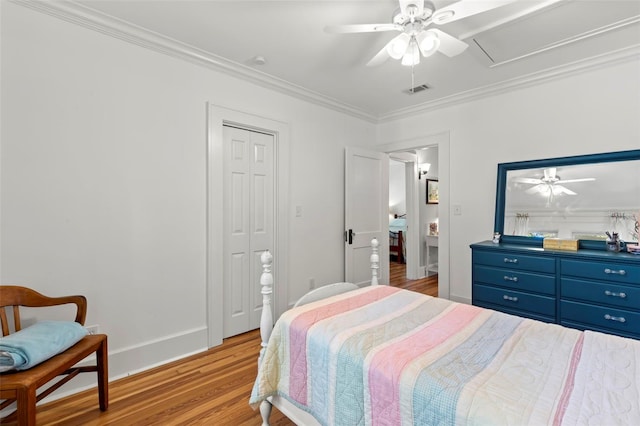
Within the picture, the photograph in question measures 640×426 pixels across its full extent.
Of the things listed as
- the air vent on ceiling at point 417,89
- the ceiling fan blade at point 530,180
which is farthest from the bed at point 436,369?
the air vent on ceiling at point 417,89

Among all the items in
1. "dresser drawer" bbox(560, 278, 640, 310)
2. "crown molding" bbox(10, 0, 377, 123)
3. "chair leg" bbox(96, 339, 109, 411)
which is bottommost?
"chair leg" bbox(96, 339, 109, 411)

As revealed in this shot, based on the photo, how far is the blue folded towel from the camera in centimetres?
140

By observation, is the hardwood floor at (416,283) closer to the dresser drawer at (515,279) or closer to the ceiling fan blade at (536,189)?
the dresser drawer at (515,279)

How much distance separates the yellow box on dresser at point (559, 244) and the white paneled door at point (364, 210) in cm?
193

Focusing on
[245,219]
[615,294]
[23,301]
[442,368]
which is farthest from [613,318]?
[23,301]

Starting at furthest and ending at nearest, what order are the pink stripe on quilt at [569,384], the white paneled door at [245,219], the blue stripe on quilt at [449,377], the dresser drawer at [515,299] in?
the white paneled door at [245,219] < the dresser drawer at [515,299] < the blue stripe on quilt at [449,377] < the pink stripe on quilt at [569,384]

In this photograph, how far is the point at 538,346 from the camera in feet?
4.13

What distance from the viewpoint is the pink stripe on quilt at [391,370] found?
108 cm

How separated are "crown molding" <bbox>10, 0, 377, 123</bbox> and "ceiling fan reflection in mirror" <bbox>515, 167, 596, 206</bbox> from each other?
2497 millimetres

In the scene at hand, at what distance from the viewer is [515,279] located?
2.64 metres

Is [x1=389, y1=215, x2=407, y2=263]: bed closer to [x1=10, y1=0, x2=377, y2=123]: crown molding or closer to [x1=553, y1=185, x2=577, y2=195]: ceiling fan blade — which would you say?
[x1=553, y1=185, x2=577, y2=195]: ceiling fan blade

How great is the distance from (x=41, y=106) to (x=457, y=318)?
9.32 feet

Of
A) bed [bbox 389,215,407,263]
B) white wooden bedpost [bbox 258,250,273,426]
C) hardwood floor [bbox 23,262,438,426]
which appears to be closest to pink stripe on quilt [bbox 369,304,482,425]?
white wooden bedpost [bbox 258,250,273,426]

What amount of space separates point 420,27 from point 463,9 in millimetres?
263
